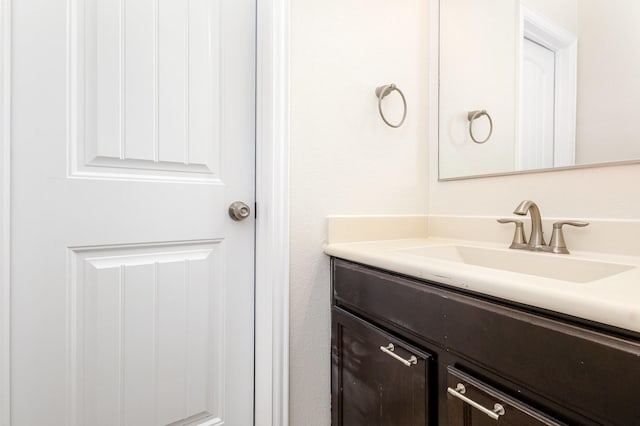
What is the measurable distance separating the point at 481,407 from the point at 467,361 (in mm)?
77

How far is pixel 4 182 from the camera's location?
0.70 m

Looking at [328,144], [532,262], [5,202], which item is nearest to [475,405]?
[532,262]

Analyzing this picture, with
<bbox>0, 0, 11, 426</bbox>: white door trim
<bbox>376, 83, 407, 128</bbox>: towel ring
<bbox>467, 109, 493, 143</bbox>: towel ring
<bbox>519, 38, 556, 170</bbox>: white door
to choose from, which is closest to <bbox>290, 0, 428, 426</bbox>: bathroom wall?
<bbox>376, 83, 407, 128</bbox>: towel ring

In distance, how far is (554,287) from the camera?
0.50m

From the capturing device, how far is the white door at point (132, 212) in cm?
75

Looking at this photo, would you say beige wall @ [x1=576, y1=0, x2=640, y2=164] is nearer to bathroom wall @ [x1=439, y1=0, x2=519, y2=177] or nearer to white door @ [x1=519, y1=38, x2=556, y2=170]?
white door @ [x1=519, y1=38, x2=556, y2=170]

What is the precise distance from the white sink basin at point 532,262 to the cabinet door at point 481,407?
42 cm

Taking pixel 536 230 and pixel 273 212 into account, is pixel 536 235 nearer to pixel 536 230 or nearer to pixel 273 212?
pixel 536 230

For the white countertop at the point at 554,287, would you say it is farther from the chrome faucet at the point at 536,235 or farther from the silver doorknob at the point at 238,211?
the silver doorknob at the point at 238,211

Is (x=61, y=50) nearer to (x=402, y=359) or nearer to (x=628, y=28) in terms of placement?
(x=402, y=359)

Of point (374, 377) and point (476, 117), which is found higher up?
point (476, 117)

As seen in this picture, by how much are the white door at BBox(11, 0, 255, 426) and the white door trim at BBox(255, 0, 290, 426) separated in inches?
2.4

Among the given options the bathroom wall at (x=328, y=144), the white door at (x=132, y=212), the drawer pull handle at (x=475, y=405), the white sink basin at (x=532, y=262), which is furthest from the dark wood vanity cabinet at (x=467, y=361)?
the white door at (x=132, y=212)

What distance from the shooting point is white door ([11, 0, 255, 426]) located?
75 centimetres
